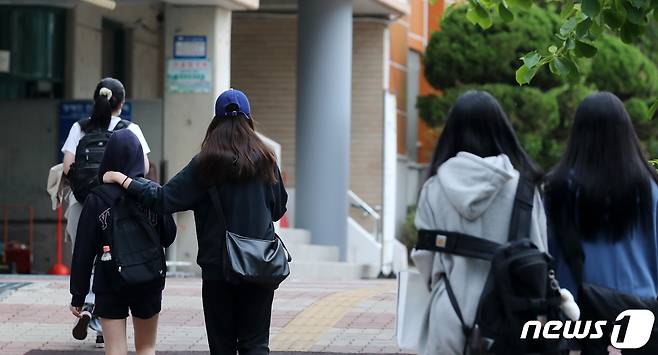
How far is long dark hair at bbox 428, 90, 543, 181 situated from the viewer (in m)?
5.94

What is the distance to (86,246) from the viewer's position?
8195mm

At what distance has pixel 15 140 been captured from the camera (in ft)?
64.3

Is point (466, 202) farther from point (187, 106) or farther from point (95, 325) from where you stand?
point (187, 106)

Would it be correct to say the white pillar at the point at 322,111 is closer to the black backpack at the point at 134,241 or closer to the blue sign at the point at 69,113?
the blue sign at the point at 69,113

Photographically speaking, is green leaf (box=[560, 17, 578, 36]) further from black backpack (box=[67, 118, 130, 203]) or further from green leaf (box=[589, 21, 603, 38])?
black backpack (box=[67, 118, 130, 203])

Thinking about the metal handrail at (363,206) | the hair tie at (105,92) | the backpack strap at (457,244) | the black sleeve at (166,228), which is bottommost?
the metal handrail at (363,206)

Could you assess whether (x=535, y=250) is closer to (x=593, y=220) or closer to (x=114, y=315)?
(x=593, y=220)

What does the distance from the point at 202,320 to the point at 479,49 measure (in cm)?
1640

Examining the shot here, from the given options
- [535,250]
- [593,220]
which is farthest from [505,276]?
[593,220]

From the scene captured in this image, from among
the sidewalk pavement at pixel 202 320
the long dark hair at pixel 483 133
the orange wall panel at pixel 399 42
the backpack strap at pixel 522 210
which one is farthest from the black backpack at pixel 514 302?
the orange wall panel at pixel 399 42

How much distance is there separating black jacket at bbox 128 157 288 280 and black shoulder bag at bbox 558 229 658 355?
1.92m

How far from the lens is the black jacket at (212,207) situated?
745cm

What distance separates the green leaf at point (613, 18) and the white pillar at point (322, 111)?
534 inches

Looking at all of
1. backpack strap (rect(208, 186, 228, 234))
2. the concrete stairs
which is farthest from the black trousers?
the concrete stairs
